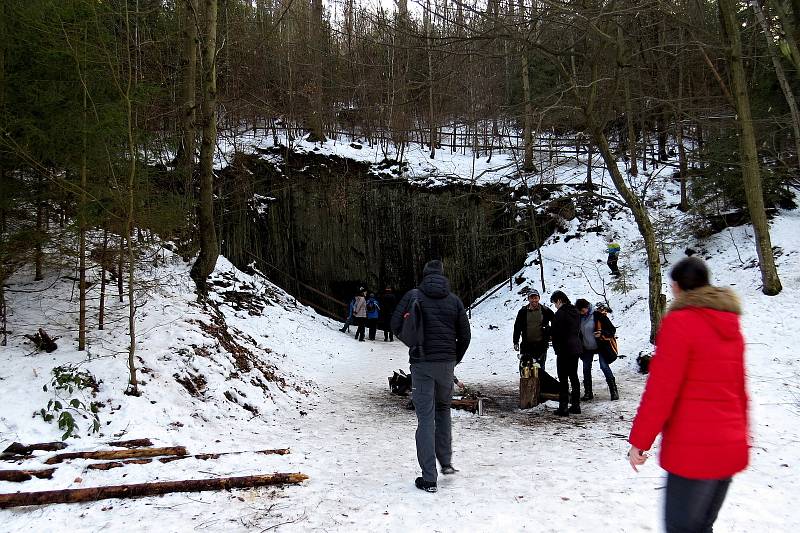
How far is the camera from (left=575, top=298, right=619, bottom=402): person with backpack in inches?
310

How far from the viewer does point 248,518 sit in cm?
381

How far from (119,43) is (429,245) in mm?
16331

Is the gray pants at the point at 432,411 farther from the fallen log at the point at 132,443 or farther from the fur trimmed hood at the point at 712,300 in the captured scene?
the fallen log at the point at 132,443

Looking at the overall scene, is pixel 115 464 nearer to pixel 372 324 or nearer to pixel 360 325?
pixel 360 325

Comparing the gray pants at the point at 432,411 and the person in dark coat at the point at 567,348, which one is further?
the person in dark coat at the point at 567,348

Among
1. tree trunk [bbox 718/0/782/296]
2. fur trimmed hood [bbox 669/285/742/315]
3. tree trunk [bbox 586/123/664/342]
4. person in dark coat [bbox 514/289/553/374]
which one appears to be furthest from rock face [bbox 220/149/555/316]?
fur trimmed hood [bbox 669/285/742/315]

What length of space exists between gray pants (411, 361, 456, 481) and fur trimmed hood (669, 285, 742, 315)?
2372 mm

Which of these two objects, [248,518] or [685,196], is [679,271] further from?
[685,196]

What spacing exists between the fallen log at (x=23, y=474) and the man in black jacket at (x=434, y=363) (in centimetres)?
310

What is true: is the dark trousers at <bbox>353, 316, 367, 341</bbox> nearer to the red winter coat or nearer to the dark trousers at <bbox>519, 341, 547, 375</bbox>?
the dark trousers at <bbox>519, 341, 547, 375</bbox>

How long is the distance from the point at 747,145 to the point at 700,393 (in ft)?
37.0

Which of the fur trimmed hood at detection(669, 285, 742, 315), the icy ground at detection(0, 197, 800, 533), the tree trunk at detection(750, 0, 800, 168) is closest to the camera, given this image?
the fur trimmed hood at detection(669, 285, 742, 315)

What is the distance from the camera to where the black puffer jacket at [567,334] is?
23.7 ft

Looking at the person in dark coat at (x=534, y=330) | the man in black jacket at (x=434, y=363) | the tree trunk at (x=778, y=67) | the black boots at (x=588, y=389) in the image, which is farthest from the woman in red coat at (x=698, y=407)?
the tree trunk at (x=778, y=67)
